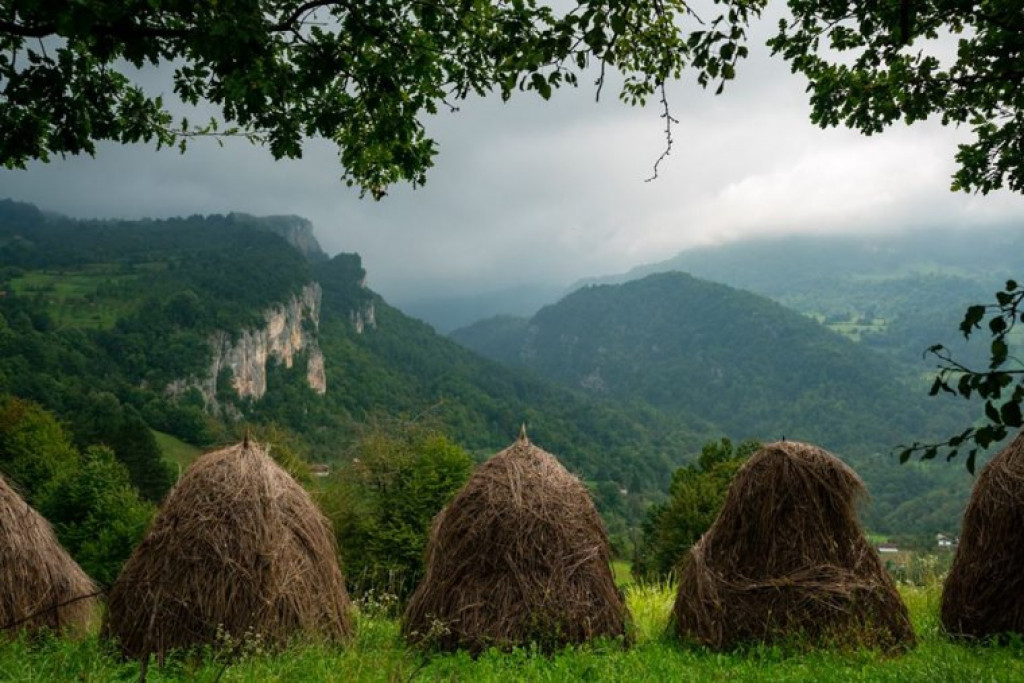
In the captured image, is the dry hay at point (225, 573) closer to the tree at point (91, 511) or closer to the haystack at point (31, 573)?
the haystack at point (31, 573)

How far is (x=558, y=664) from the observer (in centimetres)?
728

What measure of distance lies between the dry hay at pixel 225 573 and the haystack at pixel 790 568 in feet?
16.2

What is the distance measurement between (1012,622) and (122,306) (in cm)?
14315

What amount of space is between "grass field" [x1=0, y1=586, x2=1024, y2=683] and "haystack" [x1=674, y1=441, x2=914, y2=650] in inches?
13.8

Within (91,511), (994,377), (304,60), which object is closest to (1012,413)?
(994,377)

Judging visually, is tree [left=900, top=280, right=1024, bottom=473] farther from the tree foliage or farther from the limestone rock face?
the limestone rock face

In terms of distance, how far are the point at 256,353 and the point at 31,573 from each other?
132105 millimetres

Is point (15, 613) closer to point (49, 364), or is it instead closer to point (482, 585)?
point (482, 585)

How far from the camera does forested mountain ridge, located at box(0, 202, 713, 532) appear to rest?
87.7 m

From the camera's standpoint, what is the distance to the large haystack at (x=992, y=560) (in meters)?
8.71

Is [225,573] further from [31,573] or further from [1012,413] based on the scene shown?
[1012,413]

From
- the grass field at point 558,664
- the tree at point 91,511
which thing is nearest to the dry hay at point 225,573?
the grass field at point 558,664

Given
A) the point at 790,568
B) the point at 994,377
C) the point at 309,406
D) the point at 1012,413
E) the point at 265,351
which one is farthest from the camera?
the point at 265,351

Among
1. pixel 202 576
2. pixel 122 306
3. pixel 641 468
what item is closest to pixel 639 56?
pixel 202 576
